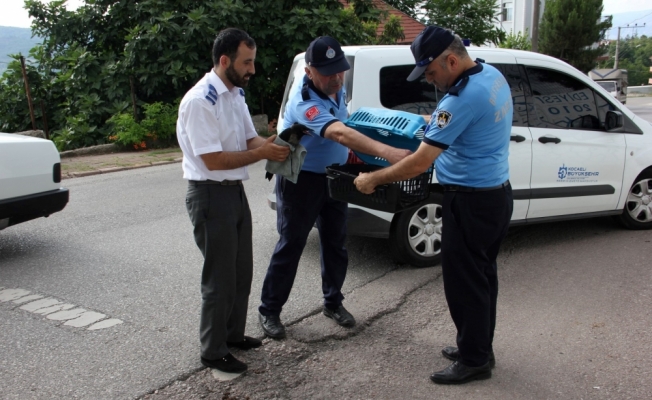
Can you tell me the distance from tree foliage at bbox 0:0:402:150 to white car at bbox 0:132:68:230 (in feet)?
29.2

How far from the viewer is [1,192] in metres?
5.27

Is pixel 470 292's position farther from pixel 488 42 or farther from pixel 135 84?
pixel 488 42

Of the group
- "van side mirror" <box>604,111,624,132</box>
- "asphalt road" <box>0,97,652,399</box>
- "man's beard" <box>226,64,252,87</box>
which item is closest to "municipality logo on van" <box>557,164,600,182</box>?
"van side mirror" <box>604,111,624,132</box>

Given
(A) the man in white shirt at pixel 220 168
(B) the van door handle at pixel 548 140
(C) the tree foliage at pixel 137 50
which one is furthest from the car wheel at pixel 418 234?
(C) the tree foliage at pixel 137 50

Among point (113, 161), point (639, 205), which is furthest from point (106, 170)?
point (639, 205)

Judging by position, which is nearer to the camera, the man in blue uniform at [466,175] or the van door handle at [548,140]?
the man in blue uniform at [466,175]

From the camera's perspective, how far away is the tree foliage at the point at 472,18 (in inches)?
1009

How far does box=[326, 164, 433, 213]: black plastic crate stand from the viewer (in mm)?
3295

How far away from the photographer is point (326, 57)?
3.46 m

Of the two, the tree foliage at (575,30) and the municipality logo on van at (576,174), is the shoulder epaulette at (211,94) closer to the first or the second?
the municipality logo on van at (576,174)

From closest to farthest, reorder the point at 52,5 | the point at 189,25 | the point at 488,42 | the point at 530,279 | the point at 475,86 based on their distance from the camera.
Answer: the point at 475,86, the point at 530,279, the point at 189,25, the point at 52,5, the point at 488,42

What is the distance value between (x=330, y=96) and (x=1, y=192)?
10.8 feet

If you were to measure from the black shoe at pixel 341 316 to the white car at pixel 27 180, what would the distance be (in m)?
3.09

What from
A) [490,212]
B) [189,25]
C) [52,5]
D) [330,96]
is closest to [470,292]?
[490,212]
